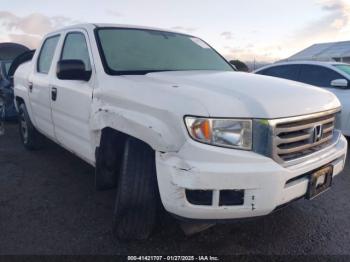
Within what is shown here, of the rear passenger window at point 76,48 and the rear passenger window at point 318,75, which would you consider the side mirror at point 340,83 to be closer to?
the rear passenger window at point 318,75

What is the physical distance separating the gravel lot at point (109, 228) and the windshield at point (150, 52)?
1385 mm

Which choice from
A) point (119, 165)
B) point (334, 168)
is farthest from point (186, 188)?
point (334, 168)

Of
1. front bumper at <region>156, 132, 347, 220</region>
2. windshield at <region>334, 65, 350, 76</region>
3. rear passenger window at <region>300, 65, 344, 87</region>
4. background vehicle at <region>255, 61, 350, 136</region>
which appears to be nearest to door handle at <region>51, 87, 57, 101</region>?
front bumper at <region>156, 132, 347, 220</region>

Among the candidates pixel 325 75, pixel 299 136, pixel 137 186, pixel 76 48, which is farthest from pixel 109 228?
pixel 325 75

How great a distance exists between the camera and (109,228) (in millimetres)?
2990

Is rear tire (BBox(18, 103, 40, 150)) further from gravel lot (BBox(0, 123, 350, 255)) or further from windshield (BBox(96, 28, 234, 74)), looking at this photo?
windshield (BBox(96, 28, 234, 74))

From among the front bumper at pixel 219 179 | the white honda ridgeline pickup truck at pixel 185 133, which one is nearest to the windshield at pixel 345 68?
the white honda ridgeline pickup truck at pixel 185 133

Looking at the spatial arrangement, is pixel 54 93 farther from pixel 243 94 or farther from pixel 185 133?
pixel 243 94

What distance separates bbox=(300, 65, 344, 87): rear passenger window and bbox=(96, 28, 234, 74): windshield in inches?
107

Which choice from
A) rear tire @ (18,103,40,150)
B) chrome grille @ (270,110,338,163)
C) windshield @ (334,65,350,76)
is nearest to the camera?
chrome grille @ (270,110,338,163)

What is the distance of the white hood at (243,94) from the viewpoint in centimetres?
220

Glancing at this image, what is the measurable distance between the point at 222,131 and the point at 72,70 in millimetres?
1509

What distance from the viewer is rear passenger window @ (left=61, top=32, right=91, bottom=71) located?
333cm

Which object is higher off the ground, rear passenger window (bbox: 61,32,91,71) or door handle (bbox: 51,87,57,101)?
rear passenger window (bbox: 61,32,91,71)
